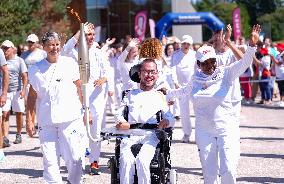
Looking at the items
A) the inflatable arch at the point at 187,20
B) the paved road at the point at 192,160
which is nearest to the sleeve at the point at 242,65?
the paved road at the point at 192,160

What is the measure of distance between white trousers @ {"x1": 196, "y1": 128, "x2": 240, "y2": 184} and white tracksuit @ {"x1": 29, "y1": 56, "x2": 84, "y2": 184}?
4.60ft

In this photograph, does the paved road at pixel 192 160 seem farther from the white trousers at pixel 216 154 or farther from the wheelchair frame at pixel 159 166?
the wheelchair frame at pixel 159 166

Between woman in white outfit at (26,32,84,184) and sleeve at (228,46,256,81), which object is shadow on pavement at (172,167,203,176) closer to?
woman in white outfit at (26,32,84,184)

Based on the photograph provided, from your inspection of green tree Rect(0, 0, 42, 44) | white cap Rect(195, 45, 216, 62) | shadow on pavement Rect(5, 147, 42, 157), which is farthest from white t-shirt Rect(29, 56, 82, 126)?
green tree Rect(0, 0, 42, 44)

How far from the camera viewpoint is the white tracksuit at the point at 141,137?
6426mm

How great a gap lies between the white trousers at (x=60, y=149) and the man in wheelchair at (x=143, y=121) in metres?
0.67

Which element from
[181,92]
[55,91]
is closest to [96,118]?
[55,91]

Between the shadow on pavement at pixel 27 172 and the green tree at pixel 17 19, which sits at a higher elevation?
the green tree at pixel 17 19

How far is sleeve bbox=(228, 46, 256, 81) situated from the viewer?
6781 millimetres

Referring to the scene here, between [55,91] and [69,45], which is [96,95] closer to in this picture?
[69,45]

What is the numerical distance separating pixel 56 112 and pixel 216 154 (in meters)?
1.78

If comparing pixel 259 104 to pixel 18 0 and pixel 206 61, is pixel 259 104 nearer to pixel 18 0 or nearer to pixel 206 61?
pixel 18 0

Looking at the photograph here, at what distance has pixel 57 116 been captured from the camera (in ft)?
23.9

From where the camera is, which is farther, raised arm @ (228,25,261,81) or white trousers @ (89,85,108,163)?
white trousers @ (89,85,108,163)
